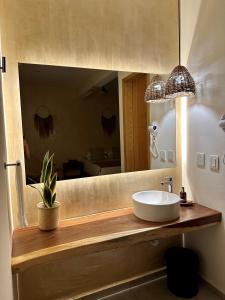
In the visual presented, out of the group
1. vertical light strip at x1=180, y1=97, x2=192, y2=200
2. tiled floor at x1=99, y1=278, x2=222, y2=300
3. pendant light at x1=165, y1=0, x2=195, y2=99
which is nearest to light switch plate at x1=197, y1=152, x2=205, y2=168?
vertical light strip at x1=180, y1=97, x2=192, y2=200

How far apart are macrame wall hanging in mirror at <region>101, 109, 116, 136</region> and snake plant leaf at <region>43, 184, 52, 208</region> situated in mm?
690

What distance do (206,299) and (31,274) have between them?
142 centimetres

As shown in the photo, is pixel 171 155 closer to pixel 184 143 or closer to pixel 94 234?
pixel 184 143

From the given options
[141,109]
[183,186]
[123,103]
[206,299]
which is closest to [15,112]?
[123,103]

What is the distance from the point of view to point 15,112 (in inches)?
64.1

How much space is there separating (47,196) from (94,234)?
0.40 metres

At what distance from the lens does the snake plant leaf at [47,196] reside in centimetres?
156

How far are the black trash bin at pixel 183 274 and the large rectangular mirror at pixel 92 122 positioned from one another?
0.82 meters

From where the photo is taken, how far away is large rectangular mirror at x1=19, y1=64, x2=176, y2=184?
5.62 feet

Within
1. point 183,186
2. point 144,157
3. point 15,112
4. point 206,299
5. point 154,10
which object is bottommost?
point 206,299

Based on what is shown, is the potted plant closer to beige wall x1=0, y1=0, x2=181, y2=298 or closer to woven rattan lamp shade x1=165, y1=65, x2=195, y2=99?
beige wall x1=0, y1=0, x2=181, y2=298

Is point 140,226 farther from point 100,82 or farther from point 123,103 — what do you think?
point 100,82

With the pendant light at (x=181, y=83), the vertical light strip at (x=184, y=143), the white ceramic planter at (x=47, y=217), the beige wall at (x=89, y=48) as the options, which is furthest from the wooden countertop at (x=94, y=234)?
the pendant light at (x=181, y=83)

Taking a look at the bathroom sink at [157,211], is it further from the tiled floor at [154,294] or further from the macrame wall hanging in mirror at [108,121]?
the tiled floor at [154,294]
